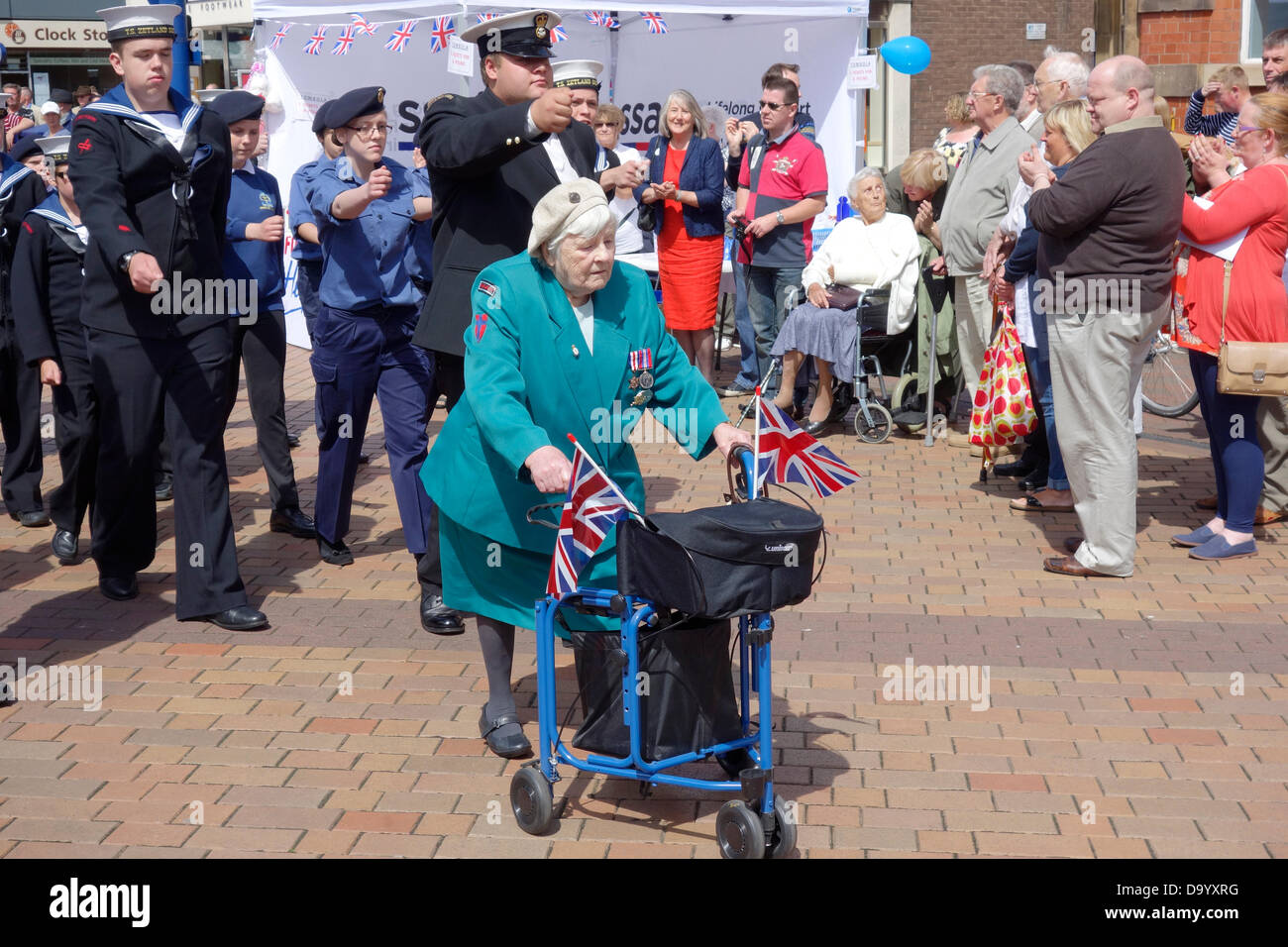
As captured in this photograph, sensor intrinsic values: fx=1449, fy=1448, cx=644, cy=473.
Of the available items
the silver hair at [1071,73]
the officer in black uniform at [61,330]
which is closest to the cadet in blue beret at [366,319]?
the officer in black uniform at [61,330]

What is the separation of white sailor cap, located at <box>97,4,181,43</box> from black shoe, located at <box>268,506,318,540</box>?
267 centimetres

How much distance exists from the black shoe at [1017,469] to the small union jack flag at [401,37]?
293 inches

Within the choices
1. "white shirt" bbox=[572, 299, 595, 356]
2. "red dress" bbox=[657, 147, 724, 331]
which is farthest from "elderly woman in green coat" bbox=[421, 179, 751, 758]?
"red dress" bbox=[657, 147, 724, 331]

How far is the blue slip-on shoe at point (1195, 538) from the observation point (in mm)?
6898

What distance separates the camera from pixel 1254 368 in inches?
258

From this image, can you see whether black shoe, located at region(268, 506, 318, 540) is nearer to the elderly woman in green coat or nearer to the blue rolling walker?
the elderly woman in green coat

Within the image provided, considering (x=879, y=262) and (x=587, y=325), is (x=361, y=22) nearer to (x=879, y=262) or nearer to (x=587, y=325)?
(x=879, y=262)

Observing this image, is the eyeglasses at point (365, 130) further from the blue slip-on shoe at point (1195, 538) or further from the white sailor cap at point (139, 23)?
the blue slip-on shoe at point (1195, 538)

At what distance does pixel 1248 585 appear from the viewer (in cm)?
635

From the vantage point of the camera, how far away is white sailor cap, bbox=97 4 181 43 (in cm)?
549

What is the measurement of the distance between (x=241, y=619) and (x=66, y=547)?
1.64 meters

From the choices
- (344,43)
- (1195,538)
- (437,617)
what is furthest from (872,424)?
(344,43)

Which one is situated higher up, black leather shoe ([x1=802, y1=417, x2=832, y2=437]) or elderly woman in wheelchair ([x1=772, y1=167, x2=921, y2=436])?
elderly woman in wheelchair ([x1=772, y1=167, x2=921, y2=436])

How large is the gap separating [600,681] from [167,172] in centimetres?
300
